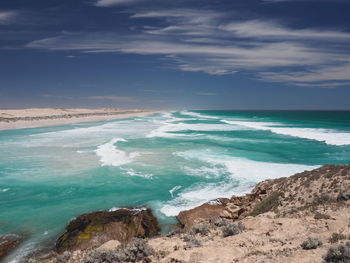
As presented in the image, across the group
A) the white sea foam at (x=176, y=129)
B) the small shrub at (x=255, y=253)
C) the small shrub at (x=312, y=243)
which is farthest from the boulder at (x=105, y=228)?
the white sea foam at (x=176, y=129)

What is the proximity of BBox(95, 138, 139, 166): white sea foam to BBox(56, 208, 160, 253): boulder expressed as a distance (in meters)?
11.6

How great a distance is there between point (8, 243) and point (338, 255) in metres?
10.9

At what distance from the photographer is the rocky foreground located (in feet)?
22.3

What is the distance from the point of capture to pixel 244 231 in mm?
8359

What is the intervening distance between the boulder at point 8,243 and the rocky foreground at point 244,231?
115 cm

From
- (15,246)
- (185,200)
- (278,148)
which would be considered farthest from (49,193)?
(278,148)

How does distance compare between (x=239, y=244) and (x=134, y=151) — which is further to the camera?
(x=134, y=151)

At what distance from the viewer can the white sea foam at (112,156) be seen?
24950 mm

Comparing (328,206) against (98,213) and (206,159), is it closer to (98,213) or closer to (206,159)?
(98,213)

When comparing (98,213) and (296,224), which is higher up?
(296,224)

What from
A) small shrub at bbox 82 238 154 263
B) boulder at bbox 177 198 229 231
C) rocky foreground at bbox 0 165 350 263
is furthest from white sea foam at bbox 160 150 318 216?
small shrub at bbox 82 238 154 263

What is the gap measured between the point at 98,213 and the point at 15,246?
3514 millimetres

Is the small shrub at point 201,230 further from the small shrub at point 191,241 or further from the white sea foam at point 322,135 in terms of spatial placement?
the white sea foam at point 322,135

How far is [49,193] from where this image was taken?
1691 centimetres
